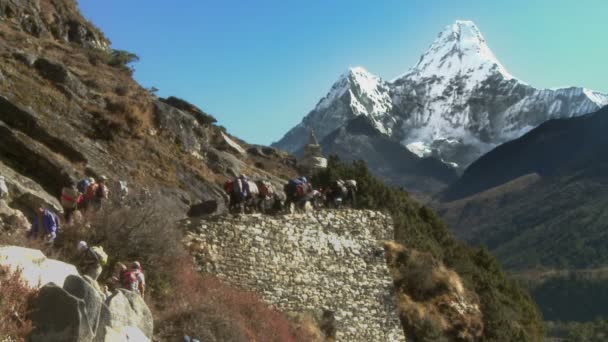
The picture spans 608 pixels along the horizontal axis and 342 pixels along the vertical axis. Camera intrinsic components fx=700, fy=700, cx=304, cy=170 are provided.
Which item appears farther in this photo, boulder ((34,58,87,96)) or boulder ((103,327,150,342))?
boulder ((34,58,87,96))

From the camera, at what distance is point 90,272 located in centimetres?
1227

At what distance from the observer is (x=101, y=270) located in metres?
12.9

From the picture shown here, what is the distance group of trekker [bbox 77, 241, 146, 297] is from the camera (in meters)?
12.6

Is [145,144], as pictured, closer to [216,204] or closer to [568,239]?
[216,204]

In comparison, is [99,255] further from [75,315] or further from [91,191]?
[75,315]

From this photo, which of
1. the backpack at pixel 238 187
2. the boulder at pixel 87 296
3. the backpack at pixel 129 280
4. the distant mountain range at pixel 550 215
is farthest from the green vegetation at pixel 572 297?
the boulder at pixel 87 296

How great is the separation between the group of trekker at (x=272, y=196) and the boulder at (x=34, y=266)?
29.4 ft

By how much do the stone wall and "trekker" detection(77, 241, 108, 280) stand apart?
4.82 meters

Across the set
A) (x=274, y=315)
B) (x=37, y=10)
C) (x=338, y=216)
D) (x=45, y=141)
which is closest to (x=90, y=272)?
(x=274, y=315)

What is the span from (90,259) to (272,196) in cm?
914

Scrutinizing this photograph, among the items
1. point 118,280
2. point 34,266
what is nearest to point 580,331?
point 118,280

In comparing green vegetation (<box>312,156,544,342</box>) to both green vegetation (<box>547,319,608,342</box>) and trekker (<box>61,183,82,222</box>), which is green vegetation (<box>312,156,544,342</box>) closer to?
trekker (<box>61,183,82,222</box>)

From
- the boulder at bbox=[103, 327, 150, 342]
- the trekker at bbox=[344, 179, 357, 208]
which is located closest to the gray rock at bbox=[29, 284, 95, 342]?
the boulder at bbox=[103, 327, 150, 342]

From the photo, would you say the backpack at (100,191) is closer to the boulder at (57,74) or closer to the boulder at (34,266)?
the boulder at (34,266)
